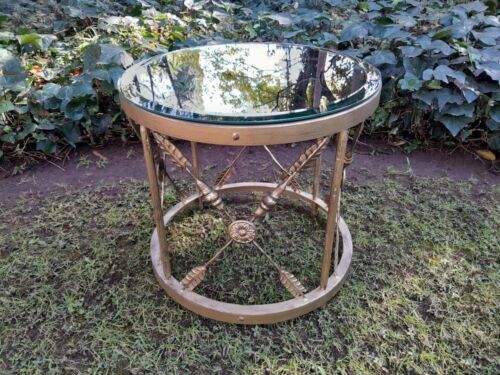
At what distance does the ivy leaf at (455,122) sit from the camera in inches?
90.4

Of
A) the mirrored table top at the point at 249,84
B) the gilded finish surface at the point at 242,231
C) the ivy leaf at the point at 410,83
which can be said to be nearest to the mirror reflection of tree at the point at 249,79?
the mirrored table top at the point at 249,84

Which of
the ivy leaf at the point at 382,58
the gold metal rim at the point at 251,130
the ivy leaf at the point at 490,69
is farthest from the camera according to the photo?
the ivy leaf at the point at 382,58

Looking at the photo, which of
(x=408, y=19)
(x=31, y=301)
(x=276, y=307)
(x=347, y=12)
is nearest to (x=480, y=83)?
(x=408, y=19)

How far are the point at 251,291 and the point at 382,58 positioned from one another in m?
1.66

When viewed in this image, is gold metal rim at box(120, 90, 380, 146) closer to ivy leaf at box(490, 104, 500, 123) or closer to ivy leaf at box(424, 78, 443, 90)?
ivy leaf at box(424, 78, 443, 90)

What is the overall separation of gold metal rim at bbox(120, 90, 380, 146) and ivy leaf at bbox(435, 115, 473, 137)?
57.3 inches

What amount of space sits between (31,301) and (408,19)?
2.54 metres

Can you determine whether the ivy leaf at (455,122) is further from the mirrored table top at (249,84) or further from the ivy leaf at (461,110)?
the mirrored table top at (249,84)

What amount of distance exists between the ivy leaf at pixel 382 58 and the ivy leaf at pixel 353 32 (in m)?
0.18

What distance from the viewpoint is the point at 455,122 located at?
7.57 feet

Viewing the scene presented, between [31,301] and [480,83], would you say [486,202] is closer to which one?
[480,83]

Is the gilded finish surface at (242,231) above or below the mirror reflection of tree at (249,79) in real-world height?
below

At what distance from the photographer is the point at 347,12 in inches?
124

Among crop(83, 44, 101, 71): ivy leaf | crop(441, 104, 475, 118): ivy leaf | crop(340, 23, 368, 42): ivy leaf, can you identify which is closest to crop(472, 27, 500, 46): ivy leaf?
crop(441, 104, 475, 118): ivy leaf
